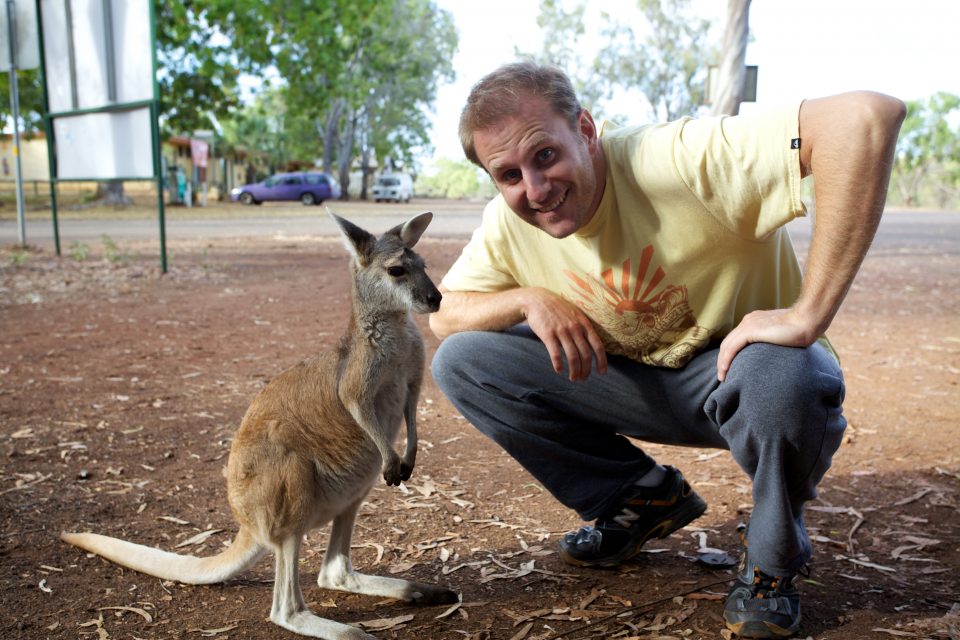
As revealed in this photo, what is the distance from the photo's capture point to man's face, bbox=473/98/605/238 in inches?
76.0

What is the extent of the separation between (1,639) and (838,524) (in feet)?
7.24

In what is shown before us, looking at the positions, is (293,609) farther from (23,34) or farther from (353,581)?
(23,34)

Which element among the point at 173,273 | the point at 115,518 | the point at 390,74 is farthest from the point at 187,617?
the point at 390,74

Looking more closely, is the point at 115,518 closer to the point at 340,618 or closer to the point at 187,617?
the point at 187,617

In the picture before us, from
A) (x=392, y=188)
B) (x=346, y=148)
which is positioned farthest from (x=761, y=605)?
(x=346, y=148)

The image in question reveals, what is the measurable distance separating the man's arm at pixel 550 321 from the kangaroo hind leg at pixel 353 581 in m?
0.61

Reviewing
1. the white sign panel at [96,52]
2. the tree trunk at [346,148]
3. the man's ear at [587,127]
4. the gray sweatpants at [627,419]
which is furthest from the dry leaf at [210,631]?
the tree trunk at [346,148]

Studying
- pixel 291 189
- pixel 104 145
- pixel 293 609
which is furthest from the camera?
pixel 291 189

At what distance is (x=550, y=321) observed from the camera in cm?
206

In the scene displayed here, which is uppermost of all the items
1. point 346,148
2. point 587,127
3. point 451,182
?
point 346,148

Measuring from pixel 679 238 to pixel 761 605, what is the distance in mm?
857

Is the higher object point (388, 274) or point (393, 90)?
point (393, 90)

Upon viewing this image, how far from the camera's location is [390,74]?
30.0 meters

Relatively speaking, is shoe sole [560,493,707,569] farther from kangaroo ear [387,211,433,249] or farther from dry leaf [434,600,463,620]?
kangaroo ear [387,211,433,249]
